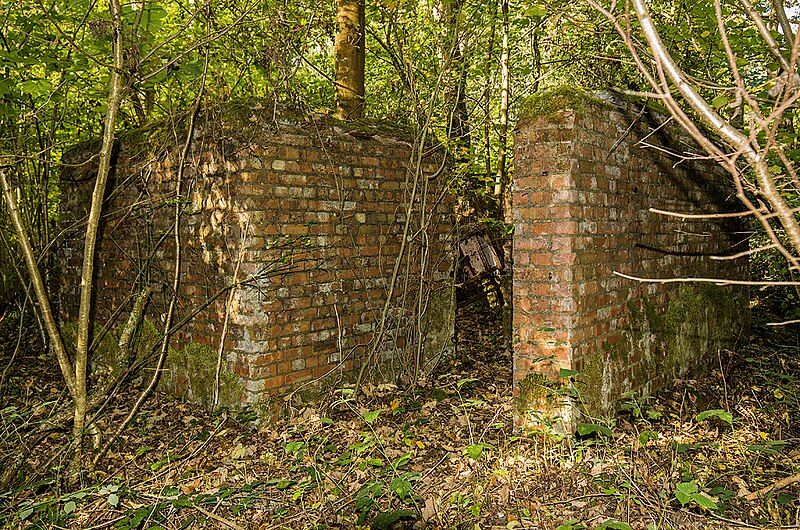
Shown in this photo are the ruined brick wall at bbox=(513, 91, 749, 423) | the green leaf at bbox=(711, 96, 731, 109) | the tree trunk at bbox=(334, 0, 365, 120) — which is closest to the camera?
the green leaf at bbox=(711, 96, 731, 109)

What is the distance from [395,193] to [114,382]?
2.73 meters

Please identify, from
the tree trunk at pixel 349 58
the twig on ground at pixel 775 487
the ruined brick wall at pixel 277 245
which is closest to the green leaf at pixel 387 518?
the twig on ground at pixel 775 487

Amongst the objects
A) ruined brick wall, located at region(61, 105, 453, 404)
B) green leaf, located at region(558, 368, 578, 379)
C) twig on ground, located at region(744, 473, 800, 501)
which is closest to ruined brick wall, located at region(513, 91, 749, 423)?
green leaf, located at region(558, 368, 578, 379)

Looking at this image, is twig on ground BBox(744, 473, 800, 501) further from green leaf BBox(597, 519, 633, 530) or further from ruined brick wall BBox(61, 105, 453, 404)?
ruined brick wall BBox(61, 105, 453, 404)

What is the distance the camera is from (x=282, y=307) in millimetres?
4305

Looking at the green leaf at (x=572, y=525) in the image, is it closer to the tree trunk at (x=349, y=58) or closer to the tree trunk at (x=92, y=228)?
the tree trunk at (x=92, y=228)

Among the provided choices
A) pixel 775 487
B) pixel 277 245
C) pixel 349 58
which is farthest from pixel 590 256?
pixel 349 58

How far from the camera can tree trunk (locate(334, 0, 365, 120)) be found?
5.61 m

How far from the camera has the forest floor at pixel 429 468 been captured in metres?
2.77

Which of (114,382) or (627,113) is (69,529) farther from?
(627,113)

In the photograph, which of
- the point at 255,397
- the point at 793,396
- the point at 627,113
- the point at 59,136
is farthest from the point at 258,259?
the point at 59,136

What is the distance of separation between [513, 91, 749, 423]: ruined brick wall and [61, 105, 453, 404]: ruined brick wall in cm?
157

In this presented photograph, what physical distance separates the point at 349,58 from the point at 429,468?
4.04 m

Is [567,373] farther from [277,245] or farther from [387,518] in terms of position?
[277,245]
